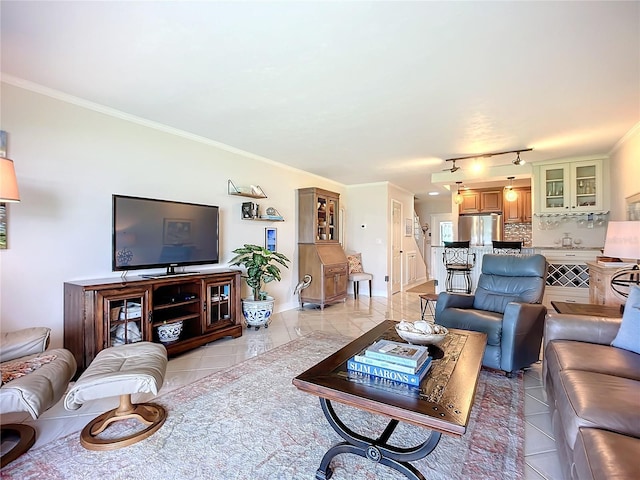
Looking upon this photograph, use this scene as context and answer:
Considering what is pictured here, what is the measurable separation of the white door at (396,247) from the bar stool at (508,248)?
6.62ft

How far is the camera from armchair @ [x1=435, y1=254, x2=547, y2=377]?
8.26 feet

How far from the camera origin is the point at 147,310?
2764 millimetres

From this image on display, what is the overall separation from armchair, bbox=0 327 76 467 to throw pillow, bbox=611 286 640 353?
3.21 meters

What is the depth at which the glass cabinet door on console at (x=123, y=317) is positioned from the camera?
2479 mm

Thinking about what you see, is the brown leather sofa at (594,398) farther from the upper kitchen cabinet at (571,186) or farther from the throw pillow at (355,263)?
the throw pillow at (355,263)

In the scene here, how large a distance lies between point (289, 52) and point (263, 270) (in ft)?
8.64

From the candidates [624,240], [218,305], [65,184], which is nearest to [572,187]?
[624,240]

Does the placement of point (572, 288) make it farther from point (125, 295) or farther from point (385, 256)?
point (125, 295)

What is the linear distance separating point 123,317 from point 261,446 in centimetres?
167

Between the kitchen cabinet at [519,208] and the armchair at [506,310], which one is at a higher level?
the kitchen cabinet at [519,208]

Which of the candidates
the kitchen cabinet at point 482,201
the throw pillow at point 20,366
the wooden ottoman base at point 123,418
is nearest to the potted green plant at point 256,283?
the wooden ottoman base at point 123,418

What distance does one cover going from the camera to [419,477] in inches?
53.9

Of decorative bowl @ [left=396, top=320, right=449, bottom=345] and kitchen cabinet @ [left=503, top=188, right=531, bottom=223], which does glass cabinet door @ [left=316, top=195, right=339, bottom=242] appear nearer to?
decorative bowl @ [left=396, top=320, right=449, bottom=345]

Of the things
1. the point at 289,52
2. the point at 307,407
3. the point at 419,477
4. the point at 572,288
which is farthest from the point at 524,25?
the point at 572,288
